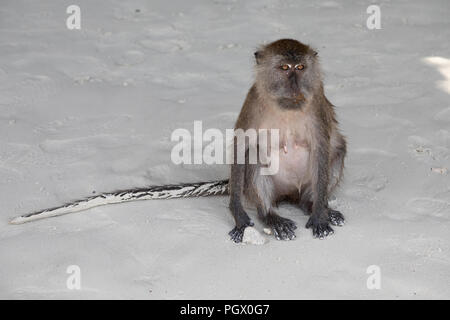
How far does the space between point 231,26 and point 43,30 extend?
2.03 meters

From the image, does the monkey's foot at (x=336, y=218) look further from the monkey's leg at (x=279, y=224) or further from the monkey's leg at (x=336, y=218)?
the monkey's leg at (x=279, y=224)

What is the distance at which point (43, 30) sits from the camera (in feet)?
24.6

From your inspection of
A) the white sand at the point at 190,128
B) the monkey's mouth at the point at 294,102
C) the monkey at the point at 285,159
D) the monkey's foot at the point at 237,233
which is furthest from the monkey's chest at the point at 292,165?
the monkey's foot at the point at 237,233

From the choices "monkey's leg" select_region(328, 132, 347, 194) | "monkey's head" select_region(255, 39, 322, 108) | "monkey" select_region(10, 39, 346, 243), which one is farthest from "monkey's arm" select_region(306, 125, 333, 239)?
"monkey's head" select_region(255, 39, 322, 108)

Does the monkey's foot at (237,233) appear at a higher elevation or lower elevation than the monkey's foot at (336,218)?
lower

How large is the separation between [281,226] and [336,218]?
37 cm

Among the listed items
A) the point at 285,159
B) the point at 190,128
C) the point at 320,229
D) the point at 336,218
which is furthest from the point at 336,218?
the point at 190,128

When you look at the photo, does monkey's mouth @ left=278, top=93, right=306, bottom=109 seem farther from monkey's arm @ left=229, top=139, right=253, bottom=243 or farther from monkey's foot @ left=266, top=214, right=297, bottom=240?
monkey's foot @ left=266, top=214, right=297, bottom=240

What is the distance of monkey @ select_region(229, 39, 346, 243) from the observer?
4.20m

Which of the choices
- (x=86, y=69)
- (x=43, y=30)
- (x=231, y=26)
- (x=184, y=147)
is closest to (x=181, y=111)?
(x=184, y=147)

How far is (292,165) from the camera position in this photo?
15.1ft

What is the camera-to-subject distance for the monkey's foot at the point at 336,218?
4426 millimetres

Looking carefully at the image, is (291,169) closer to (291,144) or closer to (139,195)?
(291,144)

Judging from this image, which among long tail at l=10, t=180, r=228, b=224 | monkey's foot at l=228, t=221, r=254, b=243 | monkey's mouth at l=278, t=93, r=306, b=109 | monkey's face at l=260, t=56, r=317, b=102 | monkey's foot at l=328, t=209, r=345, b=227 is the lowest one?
monkey's foot at l=228, t=221, r=254, b=243
